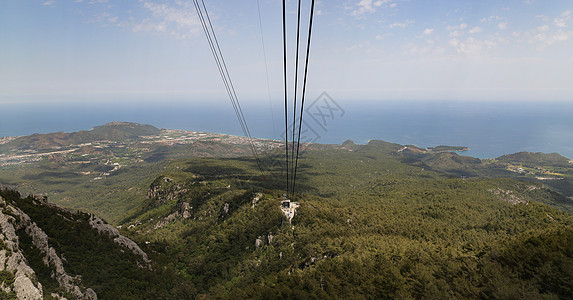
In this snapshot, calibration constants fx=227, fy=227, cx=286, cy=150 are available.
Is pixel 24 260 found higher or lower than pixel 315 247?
higher

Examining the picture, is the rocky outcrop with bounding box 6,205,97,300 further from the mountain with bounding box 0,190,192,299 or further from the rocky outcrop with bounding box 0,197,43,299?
the rocky outcrop with bounding box 0,197,43,299

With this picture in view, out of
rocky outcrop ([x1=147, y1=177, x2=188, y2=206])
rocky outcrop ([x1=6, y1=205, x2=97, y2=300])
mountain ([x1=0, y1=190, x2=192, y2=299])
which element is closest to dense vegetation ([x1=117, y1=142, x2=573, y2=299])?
rocky outcrop ([x1=147, y1=177, x2=188, y2=206])

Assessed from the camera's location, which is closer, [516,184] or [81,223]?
[81,223]

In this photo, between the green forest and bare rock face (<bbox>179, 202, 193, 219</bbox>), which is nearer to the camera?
the green forest

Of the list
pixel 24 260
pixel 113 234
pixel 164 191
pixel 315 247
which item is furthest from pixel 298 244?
pixel 164 191

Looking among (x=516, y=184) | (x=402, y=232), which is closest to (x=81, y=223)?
(x=402, y=232)

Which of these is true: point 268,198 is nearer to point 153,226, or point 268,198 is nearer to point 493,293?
point 153,226

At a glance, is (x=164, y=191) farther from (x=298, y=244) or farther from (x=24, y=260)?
(x=24, y=260)

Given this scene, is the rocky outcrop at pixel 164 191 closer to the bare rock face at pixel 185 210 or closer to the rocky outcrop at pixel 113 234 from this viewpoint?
the bare rock face at pixel 185 210
